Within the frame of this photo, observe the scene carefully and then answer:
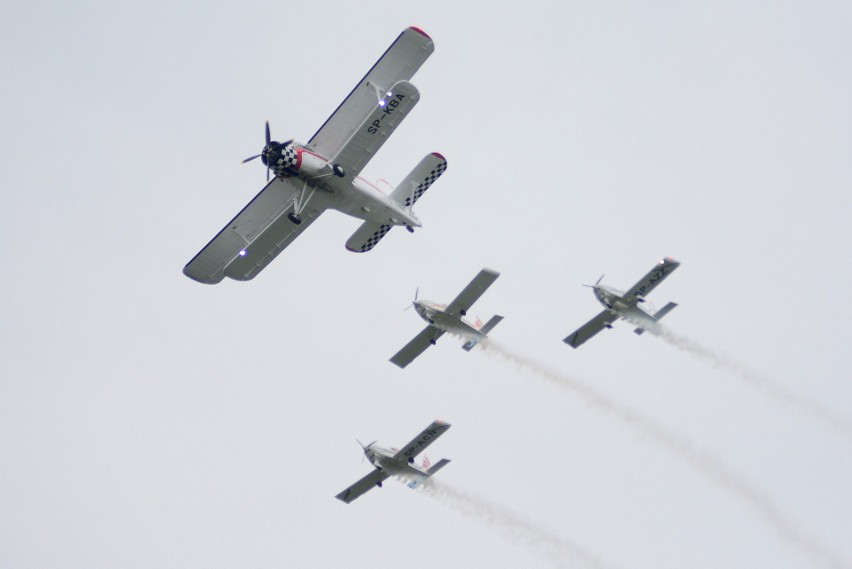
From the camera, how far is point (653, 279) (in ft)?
199

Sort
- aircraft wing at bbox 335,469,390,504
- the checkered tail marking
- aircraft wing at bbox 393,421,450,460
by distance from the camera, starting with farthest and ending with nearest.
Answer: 1. aircraft wing at bbox 335,469,390,504
2. aircraft wing at bbox 393,421,450,460
3. the checkered tail marking

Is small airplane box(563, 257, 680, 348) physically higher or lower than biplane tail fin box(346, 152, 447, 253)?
higher

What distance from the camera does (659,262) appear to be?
60.6m

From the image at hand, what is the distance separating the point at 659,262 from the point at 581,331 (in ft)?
17.7

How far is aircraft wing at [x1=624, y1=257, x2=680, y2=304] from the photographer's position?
60562mm

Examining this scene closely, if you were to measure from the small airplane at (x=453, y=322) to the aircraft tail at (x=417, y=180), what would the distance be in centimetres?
409

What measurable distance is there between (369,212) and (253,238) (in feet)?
16.5

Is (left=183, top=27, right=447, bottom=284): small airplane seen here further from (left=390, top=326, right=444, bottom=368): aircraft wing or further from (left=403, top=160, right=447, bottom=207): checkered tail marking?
(left=390, top=326, right=444, bottom=368): aircraft wing

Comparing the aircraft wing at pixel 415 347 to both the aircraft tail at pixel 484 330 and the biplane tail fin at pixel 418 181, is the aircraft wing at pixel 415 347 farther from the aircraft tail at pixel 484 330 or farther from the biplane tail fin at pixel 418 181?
the biplane tail fin at pixel 418 181

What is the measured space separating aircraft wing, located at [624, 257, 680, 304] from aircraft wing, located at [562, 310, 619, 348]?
1.81m

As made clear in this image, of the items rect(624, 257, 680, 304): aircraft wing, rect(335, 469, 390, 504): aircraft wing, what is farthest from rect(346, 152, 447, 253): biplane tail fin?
rect(335, 469, 390, 504): aircraft wing

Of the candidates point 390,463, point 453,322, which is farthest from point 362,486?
point 453,322

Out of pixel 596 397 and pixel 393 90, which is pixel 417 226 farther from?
pixel 596 397

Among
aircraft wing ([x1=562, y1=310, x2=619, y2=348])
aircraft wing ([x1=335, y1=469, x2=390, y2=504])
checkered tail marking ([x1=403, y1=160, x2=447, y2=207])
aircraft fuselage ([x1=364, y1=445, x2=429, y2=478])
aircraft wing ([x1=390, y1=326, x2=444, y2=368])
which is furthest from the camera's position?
aircraft wing ([x1=335, y1=469, x2=390, y2=504])
